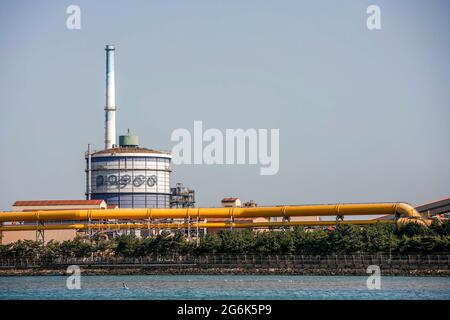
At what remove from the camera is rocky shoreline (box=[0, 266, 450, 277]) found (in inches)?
3469

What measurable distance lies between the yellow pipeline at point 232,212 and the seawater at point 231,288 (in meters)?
18.3

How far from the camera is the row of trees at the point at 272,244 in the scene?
3720 inches

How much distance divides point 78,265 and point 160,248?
9.03 meters

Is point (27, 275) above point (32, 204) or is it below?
below

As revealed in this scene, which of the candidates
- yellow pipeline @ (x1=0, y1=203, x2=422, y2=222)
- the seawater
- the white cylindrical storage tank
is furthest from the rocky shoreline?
the white cylindrical storage tank

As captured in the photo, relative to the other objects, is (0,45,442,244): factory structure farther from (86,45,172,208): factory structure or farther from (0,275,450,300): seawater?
(0,275,450,300): seawater

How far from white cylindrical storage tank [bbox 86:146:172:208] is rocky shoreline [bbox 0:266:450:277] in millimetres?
43053

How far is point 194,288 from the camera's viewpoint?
75375mm

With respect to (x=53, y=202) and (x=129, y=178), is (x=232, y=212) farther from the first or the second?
(x=129, y=178)

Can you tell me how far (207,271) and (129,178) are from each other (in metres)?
52.3

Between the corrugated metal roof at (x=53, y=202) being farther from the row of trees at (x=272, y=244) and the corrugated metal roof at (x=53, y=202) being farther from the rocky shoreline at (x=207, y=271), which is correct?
the rocky shoreline at (x=207, y=271)

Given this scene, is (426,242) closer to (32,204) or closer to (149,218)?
(149,218)
